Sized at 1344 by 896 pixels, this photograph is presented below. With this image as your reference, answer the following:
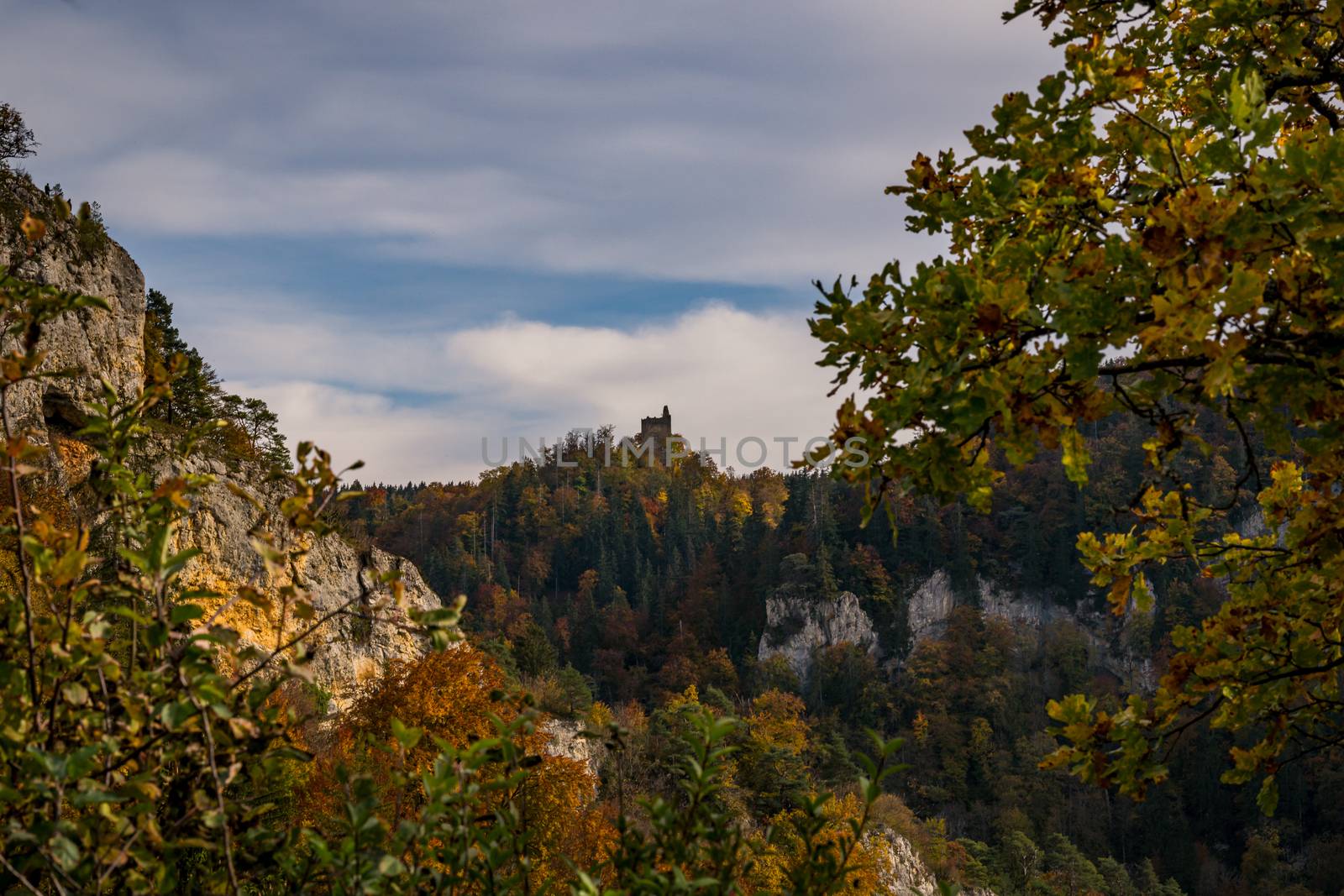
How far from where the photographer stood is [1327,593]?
10.2 ft

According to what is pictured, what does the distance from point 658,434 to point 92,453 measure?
9800 centimetres

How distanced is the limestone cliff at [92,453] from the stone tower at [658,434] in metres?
86.2

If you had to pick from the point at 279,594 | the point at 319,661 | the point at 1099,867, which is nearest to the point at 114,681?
the point at 279,594

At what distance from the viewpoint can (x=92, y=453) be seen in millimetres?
19828

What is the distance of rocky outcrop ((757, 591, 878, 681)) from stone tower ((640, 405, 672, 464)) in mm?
43279

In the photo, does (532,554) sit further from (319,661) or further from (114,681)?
(114,681)

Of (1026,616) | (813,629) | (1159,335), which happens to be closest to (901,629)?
(813,629)

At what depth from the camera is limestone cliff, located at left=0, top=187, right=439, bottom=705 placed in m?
19.6

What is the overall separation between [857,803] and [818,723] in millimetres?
24997

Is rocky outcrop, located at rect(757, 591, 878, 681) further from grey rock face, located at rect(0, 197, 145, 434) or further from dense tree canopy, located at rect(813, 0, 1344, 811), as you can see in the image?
dense tree canopy, located at rect(813, 0, 1344, 811)

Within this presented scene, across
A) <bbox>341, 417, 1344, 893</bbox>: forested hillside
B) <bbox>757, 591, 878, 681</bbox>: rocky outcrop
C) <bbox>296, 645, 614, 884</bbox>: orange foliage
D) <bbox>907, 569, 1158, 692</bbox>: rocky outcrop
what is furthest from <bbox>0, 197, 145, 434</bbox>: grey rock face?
<bbox>907, 569, 1158, 692</bbox>: rocky outcrop

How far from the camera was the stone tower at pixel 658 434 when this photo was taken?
114812 millimetres

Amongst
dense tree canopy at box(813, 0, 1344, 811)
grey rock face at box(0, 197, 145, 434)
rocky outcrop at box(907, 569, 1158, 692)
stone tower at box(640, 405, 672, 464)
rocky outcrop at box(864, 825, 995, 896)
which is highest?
stone tower at box(640, 405, 672, 464)

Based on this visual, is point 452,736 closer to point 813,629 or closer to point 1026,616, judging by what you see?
point 813,629
